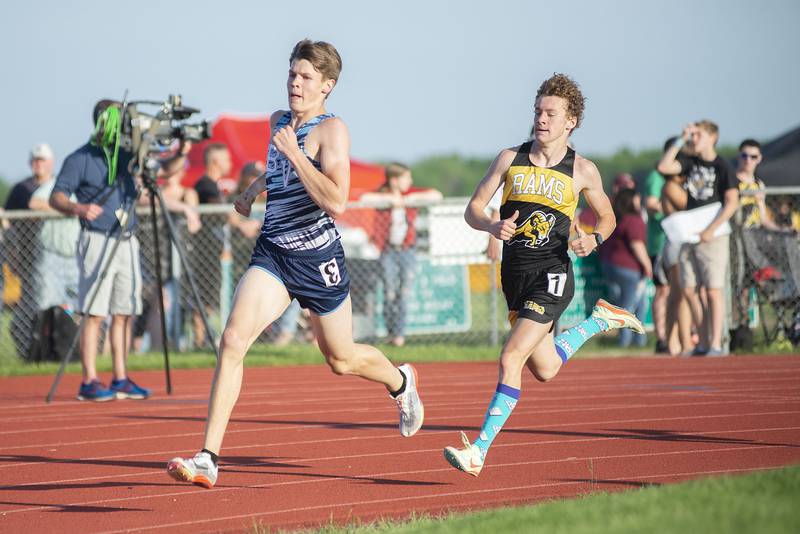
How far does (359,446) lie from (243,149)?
669 inches

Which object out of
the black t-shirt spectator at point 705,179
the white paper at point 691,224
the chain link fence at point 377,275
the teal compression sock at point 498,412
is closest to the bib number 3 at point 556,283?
the teal compression sock at point 498,412

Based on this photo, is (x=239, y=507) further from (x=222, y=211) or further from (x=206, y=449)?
(x=222, y=211)

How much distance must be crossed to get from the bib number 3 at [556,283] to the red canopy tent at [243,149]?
53.3ft

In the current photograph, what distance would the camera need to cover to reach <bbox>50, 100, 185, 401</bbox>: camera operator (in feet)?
33.0

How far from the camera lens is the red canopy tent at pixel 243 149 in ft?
77.9

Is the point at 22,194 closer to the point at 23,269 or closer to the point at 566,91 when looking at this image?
the point at 23,269

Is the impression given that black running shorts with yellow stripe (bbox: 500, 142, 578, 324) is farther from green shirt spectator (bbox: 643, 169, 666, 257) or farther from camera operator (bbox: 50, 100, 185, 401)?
green shirt spectator (bbox: 643, 169, 666, 257)

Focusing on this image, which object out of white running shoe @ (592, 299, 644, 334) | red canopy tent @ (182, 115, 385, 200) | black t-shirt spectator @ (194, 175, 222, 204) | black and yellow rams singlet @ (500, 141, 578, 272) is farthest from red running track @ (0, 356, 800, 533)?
red canopy tent @ (182, 115, 385, 200)

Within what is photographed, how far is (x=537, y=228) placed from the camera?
686cm

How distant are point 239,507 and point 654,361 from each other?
824cm

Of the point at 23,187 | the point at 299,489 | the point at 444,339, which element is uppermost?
the point at 23,187

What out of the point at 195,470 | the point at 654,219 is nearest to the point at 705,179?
the point at 654,219

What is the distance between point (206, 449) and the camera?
5.91 meters

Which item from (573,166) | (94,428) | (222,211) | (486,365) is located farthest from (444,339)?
(573,166)
